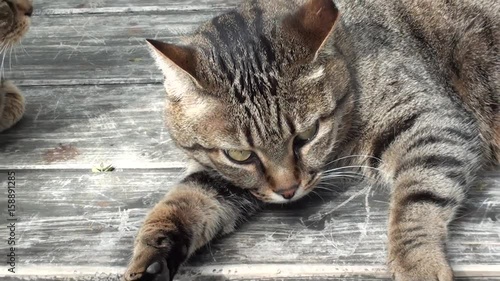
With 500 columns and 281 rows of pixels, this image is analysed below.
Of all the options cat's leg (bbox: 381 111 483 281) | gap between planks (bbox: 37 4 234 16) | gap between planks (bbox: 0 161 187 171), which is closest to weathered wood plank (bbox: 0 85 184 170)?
gap between planks (bbox: 0 161 187 171)

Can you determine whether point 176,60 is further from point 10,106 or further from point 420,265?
point 10,106

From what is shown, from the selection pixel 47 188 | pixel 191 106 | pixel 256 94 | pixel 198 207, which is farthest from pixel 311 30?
pixel 47 188

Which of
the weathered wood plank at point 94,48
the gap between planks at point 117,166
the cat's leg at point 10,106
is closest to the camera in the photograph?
the gap between planks at point 117,166

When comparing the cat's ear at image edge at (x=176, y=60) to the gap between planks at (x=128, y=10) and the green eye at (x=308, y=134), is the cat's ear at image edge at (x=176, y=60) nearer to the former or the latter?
the green eye at (x=308, y=134)

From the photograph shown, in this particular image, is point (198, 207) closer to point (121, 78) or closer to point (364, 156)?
point (364, 156)

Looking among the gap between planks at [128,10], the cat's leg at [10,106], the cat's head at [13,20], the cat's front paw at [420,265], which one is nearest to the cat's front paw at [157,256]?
the cat's front paw at [420,265]

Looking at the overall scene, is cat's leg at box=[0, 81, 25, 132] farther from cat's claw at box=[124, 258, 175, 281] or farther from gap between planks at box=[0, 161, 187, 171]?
cat's claw at box=[124, 258, 175, 281]
